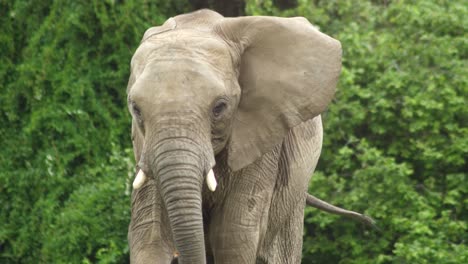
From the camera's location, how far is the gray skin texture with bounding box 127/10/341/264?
557 centimetres

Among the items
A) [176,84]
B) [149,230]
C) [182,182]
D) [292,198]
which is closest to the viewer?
[182,182]

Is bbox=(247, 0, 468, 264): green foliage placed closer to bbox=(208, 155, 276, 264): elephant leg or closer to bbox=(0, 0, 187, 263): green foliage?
bbox=(0, 0, 187, 263): green foliage

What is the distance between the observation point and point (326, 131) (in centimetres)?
948

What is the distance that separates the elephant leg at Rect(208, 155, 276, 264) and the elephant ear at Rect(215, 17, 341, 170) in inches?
7.1

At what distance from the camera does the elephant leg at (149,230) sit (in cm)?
606

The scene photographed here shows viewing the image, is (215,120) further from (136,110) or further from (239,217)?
(239,217)

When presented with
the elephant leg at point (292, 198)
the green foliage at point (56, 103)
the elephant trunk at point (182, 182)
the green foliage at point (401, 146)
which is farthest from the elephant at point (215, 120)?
the green foliage at point (56, 103)

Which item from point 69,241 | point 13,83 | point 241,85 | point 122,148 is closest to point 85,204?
point 69,241

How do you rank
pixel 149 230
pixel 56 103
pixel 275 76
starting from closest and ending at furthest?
pixel 149 230
pixel 275 76
pixel 56 103

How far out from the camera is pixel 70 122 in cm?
1000

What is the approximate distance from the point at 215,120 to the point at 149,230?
64 centimetres

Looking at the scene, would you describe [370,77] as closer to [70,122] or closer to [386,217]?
[386,217]

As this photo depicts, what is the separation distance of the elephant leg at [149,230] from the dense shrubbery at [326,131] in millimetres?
2677

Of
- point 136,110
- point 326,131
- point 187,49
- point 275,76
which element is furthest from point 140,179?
point 326,131
